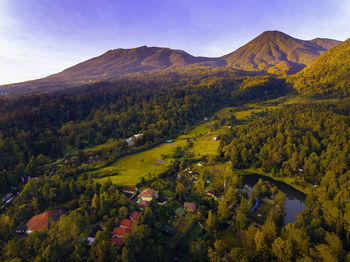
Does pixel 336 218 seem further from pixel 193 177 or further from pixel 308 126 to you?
pixel 308 126

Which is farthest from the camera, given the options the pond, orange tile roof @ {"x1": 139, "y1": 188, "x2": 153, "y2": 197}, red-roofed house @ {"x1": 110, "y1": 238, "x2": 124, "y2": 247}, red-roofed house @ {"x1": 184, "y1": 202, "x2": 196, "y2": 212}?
the pond

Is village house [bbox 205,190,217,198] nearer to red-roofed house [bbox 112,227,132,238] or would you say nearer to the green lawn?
the green lawn

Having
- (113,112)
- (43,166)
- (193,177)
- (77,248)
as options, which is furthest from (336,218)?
(113,112)

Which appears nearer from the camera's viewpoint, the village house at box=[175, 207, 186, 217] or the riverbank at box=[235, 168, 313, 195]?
the village house at box=[175, 207, 186, 217]

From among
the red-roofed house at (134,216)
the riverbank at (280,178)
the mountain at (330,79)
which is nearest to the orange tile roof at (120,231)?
the red-roofed house at (134,216)

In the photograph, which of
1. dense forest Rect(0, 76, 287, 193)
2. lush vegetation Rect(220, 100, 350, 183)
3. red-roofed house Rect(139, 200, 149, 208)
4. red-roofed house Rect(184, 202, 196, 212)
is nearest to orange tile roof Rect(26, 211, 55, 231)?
red-roofed house Rect(139, 200, 149, 208)

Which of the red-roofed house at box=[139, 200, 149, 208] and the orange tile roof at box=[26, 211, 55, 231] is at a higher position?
the orange tile roof at box=[26, 211, 55, 231]

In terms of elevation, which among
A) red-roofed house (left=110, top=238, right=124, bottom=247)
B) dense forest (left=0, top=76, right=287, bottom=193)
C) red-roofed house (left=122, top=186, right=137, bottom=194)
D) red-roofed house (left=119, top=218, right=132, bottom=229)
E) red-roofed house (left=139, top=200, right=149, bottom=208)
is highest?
dense forest (left=0, top=76, right=287, bottom=193)

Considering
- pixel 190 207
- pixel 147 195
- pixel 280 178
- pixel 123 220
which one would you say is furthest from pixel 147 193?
pixel 280 178

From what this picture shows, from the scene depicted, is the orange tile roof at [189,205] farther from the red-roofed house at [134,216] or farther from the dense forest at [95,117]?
the dense forest at [95,117]
